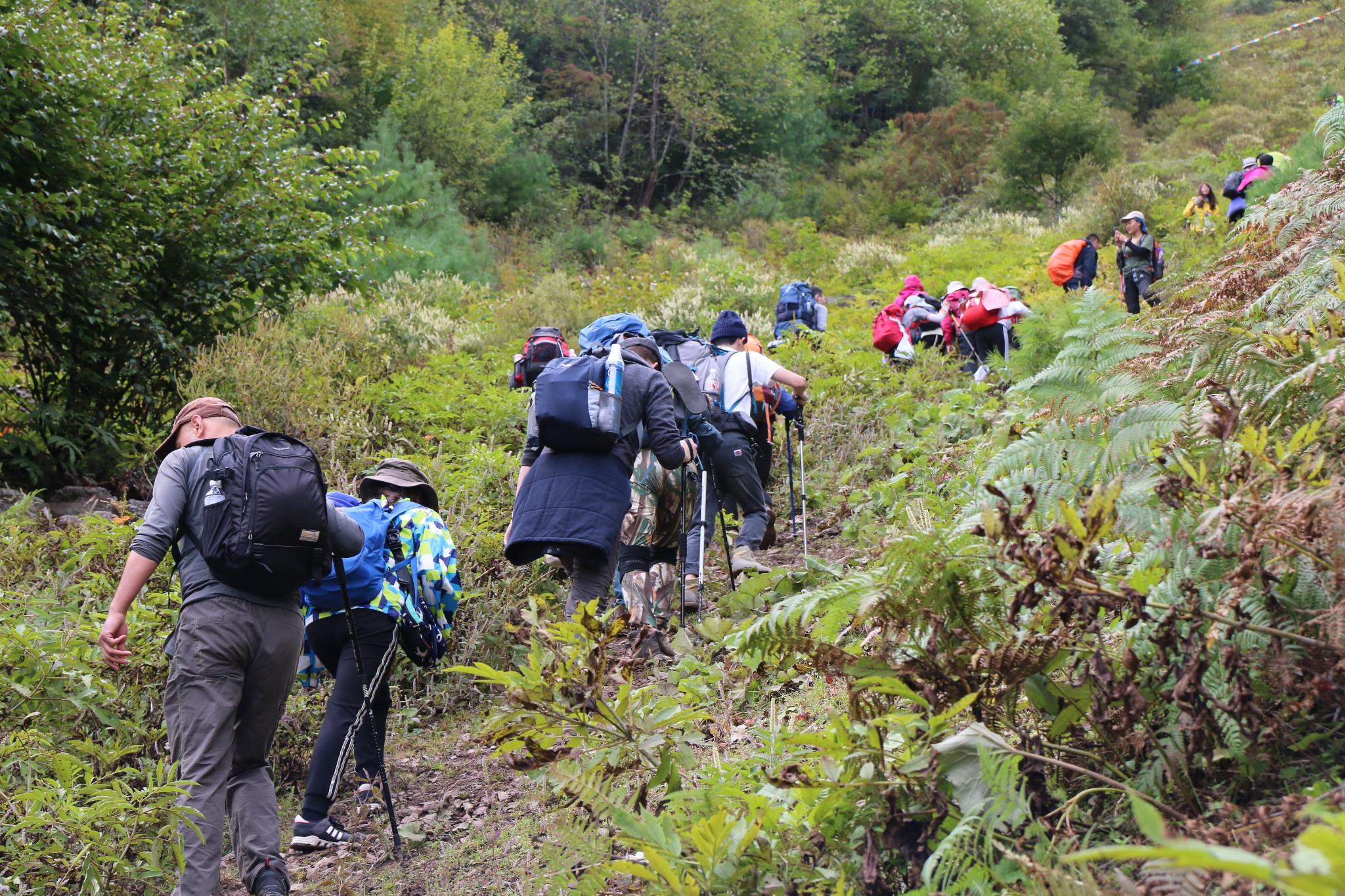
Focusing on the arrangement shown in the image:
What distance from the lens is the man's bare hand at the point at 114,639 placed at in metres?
3.77

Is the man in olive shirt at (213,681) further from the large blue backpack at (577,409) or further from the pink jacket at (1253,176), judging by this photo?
the pink jacket at (1253,176)

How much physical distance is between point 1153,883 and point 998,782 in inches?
13.3

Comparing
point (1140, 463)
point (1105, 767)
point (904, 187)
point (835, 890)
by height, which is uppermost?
point (1140, 463)

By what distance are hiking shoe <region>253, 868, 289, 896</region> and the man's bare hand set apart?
935mm

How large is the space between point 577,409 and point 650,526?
1050 mm

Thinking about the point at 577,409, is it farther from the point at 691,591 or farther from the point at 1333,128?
the point at 1333,128

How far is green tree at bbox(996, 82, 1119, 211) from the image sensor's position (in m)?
25.8

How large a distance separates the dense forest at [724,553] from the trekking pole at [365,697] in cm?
16

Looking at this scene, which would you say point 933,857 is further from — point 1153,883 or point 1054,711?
point 1054,711

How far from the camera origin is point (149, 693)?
4.80 metres

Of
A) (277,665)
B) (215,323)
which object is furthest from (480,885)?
(215,323)

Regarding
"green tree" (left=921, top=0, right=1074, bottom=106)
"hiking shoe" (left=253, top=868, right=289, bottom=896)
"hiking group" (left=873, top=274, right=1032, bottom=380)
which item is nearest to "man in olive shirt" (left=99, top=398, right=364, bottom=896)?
"hiking shoe" (left=253, top=868, right=289, bottom=896)

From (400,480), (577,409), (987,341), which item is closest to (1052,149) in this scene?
(987,341)

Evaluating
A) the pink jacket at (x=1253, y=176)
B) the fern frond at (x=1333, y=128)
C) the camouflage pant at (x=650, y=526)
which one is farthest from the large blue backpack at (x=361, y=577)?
the pink jacket at (x=1253, y=176)
